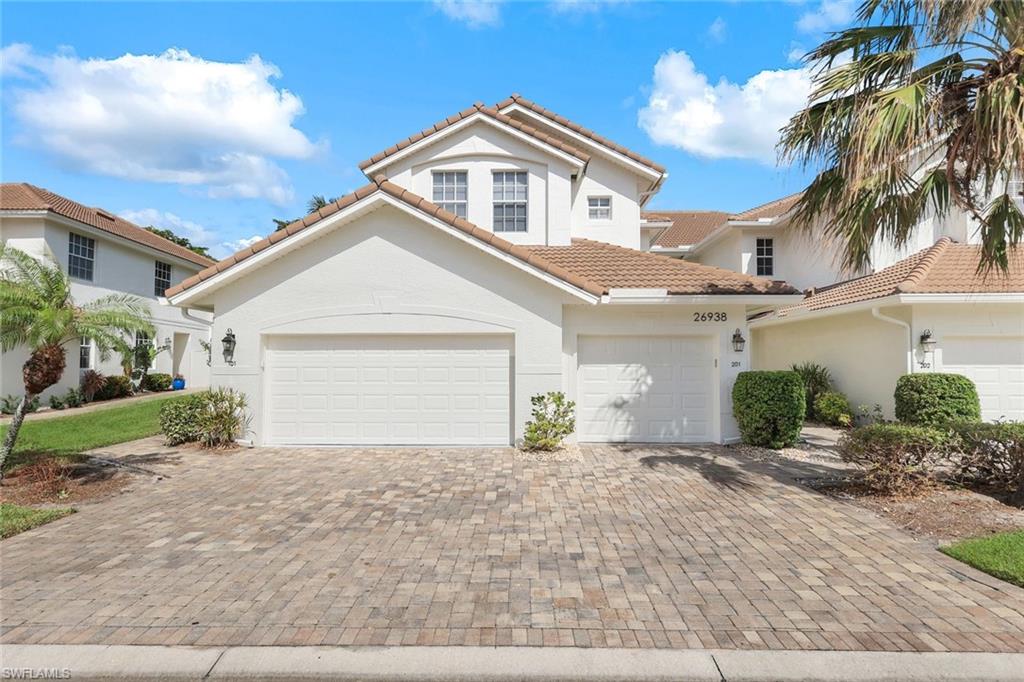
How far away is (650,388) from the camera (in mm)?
11109

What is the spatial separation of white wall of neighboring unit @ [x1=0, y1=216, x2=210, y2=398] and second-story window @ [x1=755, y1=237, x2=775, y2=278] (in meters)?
18.0

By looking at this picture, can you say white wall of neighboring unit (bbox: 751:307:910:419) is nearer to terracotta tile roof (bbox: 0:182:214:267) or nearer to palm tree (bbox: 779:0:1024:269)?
palm tree (bbox: 779:0:1024:269)

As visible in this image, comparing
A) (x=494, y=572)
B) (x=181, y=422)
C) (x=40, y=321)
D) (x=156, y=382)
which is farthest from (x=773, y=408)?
(x=156, y=382)

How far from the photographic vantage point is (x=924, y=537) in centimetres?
568

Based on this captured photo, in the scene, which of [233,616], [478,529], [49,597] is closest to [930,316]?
[478,529]

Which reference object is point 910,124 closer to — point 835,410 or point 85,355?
point 835,410

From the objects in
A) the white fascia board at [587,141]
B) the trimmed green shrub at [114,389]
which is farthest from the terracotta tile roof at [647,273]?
the trimmed green shrub at [114,389]

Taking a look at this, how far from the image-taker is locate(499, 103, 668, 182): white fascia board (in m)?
15.2

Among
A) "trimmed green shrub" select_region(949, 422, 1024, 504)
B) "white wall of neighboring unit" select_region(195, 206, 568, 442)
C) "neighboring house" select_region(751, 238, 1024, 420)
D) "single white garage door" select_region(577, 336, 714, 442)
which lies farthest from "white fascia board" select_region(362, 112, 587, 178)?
"trimmed green shrub" select_region(949, 422, 1024, 504)

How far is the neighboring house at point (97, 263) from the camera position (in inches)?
662

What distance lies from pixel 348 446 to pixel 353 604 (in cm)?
676

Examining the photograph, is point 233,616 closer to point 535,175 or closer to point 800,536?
point 800,536

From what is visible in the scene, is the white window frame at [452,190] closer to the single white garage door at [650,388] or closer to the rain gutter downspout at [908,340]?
the single white garage door at [650,388]

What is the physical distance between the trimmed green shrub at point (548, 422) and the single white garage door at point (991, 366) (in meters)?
9.24
